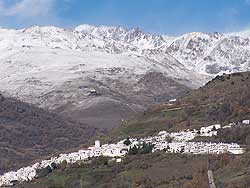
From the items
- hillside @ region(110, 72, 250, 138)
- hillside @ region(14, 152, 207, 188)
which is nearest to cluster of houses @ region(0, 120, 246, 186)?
hillside @ region(14, 152, 207, 188)

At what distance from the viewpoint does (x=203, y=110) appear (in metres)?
127

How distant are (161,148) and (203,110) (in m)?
27.7

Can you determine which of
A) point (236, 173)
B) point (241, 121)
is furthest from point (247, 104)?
point (236, 173)

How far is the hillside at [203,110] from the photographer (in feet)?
392

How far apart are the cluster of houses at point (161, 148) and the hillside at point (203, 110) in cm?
674

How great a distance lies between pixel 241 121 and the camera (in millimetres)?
112500

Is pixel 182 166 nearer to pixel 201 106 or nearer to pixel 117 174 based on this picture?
pixel 117 174

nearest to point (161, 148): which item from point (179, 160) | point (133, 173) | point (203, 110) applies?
point (179, 160)

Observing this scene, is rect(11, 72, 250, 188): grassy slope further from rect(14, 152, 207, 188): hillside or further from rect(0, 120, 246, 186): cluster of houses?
rect(0, 120, 246, 186): cluster of houses

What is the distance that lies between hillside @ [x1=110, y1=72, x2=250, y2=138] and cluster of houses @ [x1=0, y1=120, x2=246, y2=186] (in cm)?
674

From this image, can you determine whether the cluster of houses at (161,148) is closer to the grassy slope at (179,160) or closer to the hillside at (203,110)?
the grassy slope at (179,160)

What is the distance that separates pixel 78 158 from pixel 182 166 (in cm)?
2574

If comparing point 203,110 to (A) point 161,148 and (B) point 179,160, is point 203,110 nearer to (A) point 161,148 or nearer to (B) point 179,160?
(A) point 161,148

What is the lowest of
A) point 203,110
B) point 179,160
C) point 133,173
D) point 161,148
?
point 133,173
